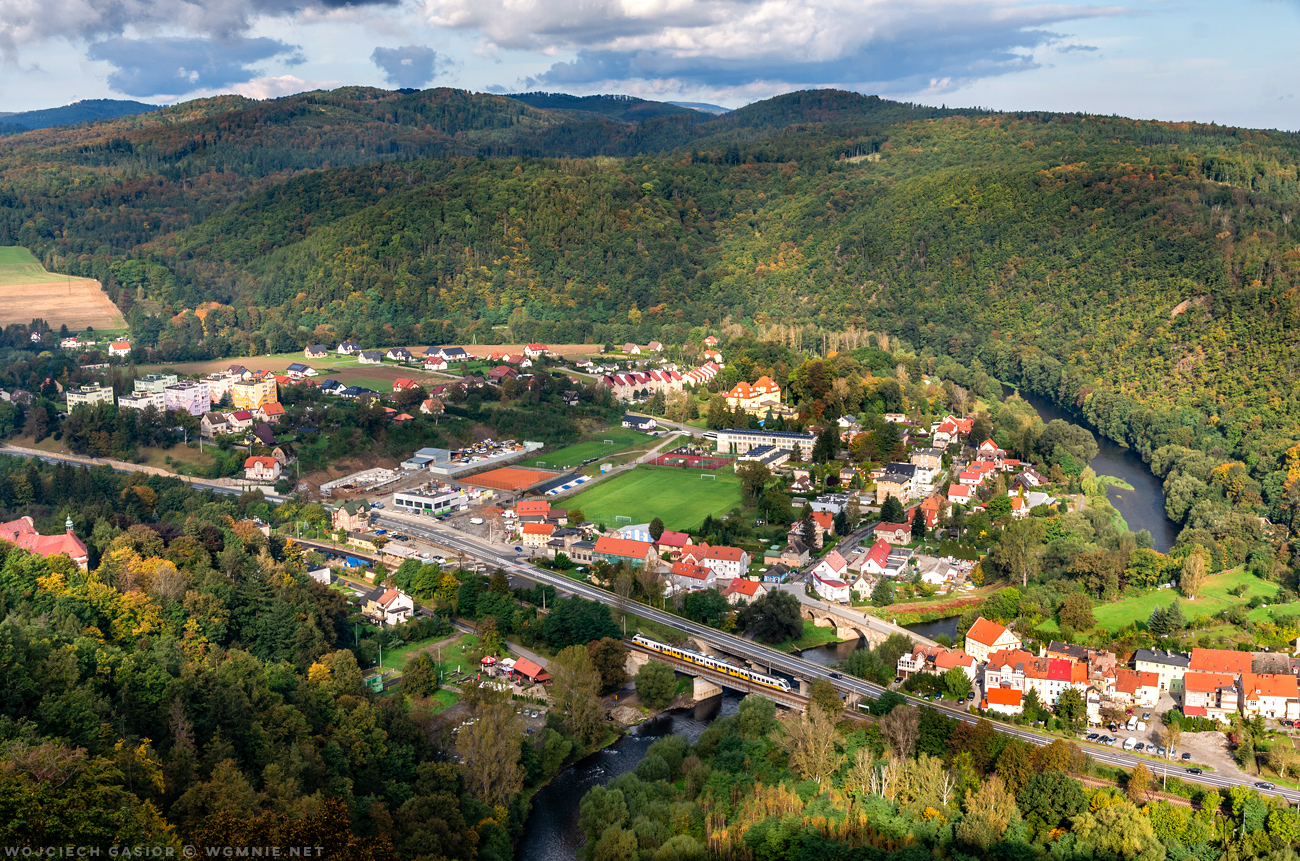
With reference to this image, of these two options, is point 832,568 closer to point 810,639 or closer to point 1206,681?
point 810,639

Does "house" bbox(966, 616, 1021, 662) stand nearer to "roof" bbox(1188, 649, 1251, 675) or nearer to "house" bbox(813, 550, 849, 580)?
"roof" bbox(1188, 649, 1251, 675)

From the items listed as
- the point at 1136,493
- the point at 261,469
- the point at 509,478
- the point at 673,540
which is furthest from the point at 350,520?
the point at 1136,493

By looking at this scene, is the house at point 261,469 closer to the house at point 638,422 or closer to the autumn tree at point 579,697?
the house at point 638,422

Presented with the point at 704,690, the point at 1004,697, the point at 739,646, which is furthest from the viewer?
the point at 739,646

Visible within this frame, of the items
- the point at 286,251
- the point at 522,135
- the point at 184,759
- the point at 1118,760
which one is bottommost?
the point at 1118,760

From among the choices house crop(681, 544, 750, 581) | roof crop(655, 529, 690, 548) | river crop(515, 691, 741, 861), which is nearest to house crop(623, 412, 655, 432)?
roof crop(655, 529, 690, 548)

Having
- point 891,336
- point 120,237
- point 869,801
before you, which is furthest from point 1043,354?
point 120,237

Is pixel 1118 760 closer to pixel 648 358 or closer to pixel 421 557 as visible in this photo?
pixel 421 557
